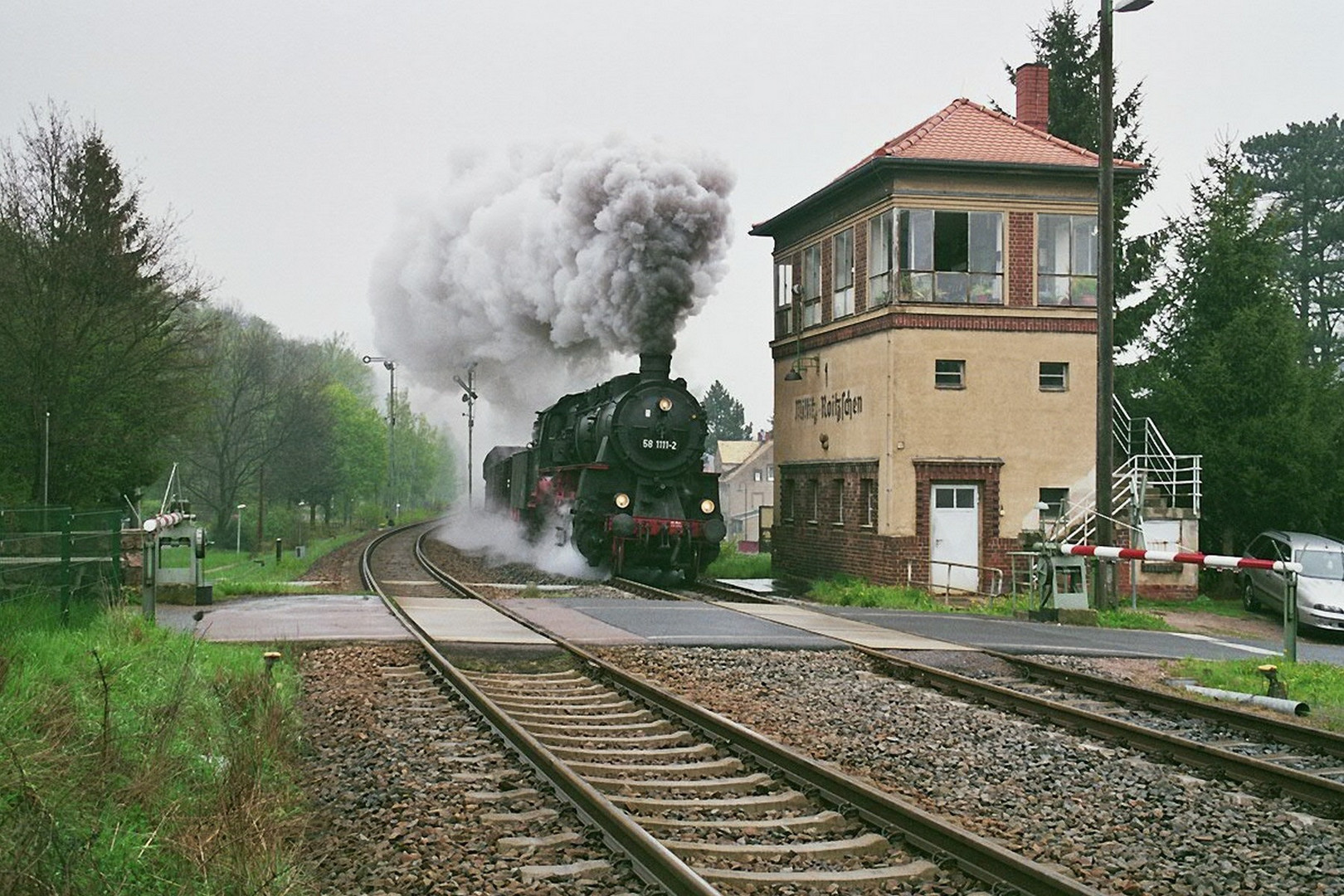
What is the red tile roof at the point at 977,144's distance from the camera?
23516mm

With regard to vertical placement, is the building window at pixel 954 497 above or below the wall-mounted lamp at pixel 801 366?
below

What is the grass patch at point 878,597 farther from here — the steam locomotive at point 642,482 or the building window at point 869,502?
the steam locomotive at point 642,482

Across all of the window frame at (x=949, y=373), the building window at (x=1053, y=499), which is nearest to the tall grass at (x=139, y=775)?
the window frame at (x=949, y=373)

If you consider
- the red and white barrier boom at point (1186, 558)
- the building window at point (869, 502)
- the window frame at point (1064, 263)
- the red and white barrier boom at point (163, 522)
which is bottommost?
the red and white barrier boom at point (1186, 558)

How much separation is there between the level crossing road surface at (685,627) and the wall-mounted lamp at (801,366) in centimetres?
913

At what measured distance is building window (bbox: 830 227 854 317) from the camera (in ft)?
83.2

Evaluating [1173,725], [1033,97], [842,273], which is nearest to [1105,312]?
[842,273]

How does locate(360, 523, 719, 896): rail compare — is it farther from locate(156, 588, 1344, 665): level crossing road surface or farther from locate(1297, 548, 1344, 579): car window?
locate(1297, 548, 1344, 579): car window

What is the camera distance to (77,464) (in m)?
26.1

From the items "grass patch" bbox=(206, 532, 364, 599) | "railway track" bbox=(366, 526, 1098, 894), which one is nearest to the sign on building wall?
"grass patch" bbox=(206, 532, 364, 599)

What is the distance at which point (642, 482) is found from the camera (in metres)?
22.8

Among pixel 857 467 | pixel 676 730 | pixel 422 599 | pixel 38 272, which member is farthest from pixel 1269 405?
pixel 38 272

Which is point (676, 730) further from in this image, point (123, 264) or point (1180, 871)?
point (123, 264)

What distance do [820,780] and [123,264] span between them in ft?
83.1
